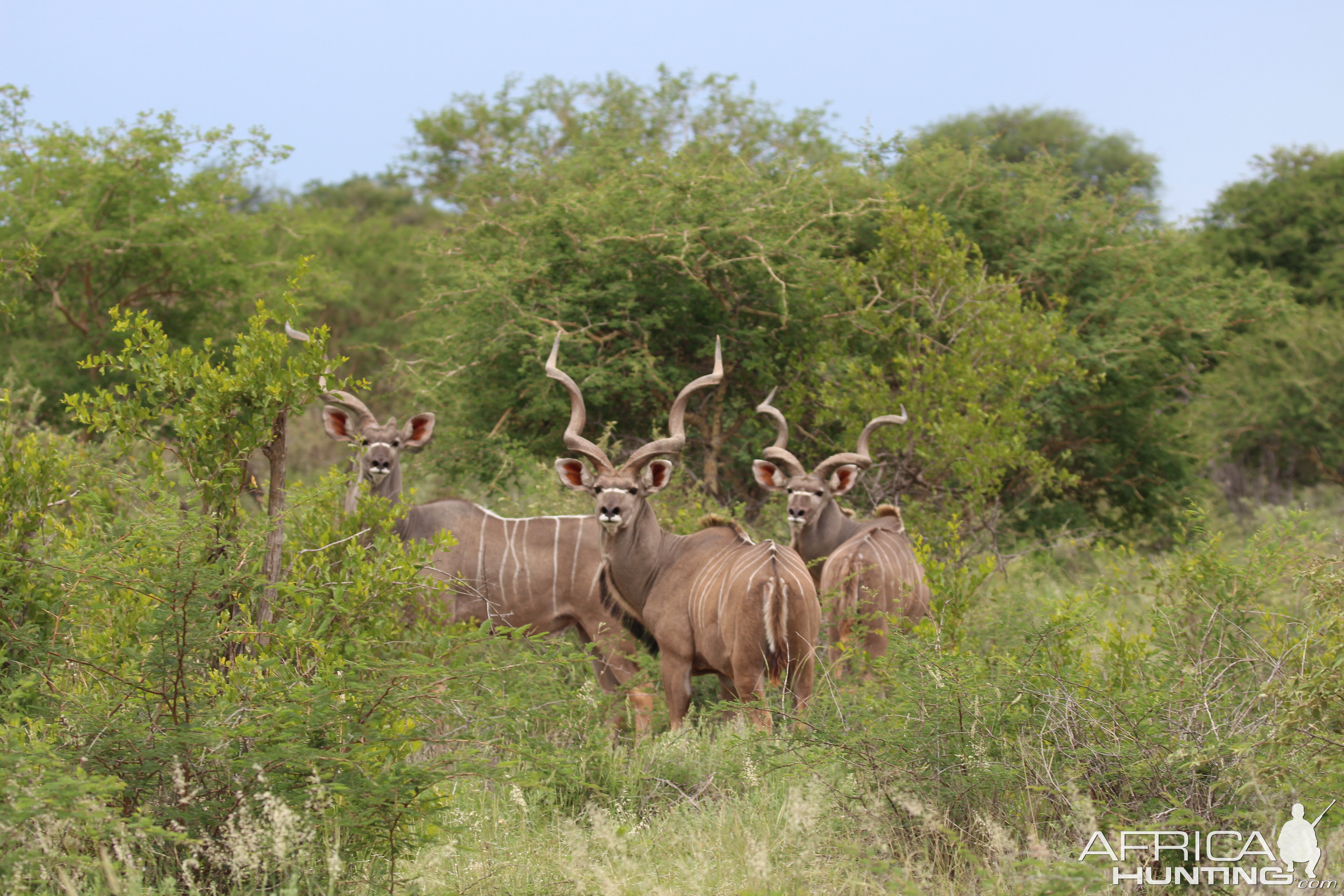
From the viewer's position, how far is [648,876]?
3168 mm

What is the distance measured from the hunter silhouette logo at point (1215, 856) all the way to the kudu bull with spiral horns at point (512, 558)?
2.88m

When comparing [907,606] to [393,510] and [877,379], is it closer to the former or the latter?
[877,379]

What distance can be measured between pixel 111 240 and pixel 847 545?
24.8 feet

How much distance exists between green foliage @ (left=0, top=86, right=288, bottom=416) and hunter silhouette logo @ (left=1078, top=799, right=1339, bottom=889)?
9.59 metres

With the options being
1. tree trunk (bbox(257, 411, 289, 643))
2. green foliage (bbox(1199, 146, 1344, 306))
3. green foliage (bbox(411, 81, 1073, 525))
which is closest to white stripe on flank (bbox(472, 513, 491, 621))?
green foliage (bbox(411, 81, 1073, 525))

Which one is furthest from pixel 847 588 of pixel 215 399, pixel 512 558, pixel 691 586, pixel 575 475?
pixel 215 399

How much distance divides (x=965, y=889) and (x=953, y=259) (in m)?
5.47

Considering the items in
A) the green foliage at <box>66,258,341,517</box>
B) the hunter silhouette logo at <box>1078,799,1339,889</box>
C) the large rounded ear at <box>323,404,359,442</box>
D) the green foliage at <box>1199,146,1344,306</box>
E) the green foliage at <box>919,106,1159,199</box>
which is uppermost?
the green foliage at <box>919,106,1159,199</box>

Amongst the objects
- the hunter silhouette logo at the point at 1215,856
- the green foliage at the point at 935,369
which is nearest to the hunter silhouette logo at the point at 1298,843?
the hunter silhouette logo at the point at 1215,856

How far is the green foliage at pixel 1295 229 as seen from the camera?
17.8 meters

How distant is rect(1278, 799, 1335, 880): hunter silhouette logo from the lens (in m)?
2.98

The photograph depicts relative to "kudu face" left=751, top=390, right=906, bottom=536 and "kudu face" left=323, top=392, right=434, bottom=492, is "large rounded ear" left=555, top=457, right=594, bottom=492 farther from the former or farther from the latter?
"kudu face" left=751, top=390, right=906, bottom=536

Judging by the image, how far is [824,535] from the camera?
7039mm

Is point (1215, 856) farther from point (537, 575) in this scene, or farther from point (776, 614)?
point (537, 575)
